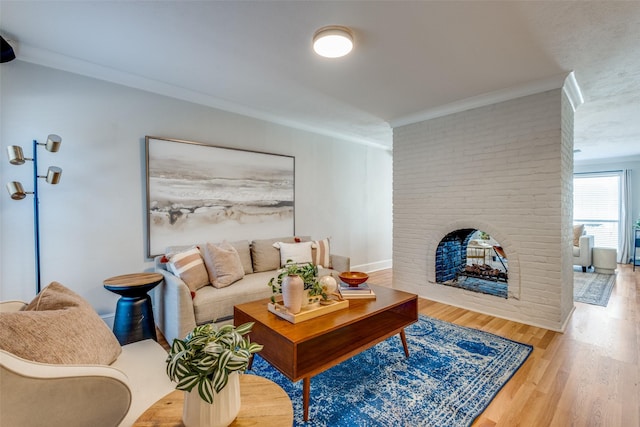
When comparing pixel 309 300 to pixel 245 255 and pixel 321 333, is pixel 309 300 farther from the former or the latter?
pixel 245 255

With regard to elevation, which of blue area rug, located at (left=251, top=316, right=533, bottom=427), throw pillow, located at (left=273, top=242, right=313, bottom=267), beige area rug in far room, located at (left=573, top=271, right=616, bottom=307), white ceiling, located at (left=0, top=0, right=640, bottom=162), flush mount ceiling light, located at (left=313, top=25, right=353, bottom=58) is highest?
white ceiling, located at (left=0, top=0, right=640, bottom=162)

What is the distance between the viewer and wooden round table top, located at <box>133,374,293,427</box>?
0.89 m

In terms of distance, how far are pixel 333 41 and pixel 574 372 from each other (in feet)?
9.74

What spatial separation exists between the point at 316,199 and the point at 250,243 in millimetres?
1428

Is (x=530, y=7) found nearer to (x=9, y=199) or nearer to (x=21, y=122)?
(x=21, y=122)

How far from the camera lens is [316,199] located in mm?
4379

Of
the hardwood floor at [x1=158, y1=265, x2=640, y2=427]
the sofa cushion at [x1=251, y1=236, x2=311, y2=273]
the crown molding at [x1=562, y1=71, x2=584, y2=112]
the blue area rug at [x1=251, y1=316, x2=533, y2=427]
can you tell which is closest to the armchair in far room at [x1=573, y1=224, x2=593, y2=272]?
the hardwood floor at [x1=158, y1=265, x2=640, y2=427]

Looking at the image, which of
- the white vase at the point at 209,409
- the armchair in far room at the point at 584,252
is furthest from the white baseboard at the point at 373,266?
the white vase at the point at 209,409

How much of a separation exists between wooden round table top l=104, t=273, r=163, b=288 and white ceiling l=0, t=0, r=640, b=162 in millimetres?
1842

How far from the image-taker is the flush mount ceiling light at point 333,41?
1.94 metres

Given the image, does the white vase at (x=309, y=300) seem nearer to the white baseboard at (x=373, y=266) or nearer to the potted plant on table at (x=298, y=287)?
the potted plant on table at (x=298, y=287)

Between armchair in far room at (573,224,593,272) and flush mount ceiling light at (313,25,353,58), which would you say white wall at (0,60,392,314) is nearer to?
flush mount ceiling light at (313,25,353,58)

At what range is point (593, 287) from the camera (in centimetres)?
418

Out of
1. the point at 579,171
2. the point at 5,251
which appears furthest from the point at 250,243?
the point at 579,171
